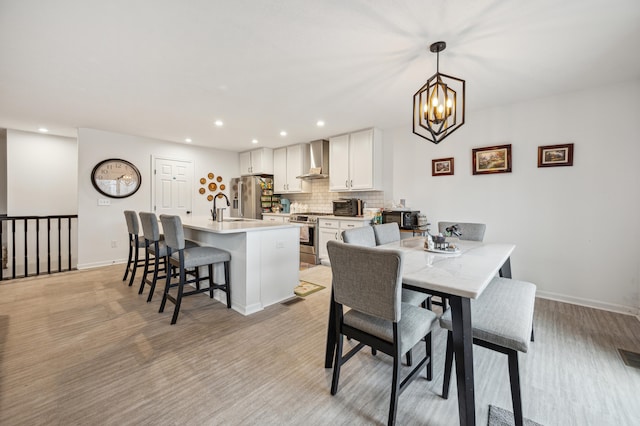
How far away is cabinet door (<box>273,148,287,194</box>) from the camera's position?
6129mm

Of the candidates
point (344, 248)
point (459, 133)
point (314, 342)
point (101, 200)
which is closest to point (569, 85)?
point (459, 133)

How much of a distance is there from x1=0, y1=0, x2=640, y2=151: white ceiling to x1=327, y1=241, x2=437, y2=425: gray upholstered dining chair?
1602 mm

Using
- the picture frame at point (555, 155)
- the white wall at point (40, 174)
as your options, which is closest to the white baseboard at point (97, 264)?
the white wall at point (40, 174)

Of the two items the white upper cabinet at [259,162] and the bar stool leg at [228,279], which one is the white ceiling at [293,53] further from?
the white upper cabinet at [259,162]

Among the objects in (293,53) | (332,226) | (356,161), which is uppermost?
(293,53)

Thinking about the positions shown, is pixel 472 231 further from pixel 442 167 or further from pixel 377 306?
pixel 377 306

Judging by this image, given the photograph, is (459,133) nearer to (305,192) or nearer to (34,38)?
(305,192)

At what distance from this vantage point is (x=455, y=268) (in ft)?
5.24

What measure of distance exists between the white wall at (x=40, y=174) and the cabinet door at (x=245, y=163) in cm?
326

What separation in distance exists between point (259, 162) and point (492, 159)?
4.60m

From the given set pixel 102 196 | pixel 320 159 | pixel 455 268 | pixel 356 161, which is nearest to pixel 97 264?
pixel 102 196

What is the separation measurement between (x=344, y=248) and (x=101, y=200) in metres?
5.29

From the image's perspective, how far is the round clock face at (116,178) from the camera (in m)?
4.81

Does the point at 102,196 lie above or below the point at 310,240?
above
